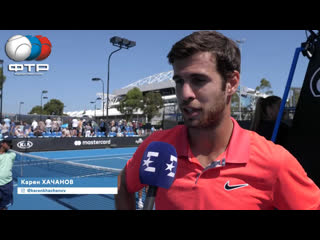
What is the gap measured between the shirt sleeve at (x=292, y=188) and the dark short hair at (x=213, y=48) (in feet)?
2.11

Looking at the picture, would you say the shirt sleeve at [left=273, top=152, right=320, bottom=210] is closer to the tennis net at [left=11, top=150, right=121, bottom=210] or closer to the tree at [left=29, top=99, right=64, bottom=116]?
the tennis net at [left=11, top=150, right=121, bottom=210]

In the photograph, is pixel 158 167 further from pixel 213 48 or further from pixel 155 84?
pixel 155 84

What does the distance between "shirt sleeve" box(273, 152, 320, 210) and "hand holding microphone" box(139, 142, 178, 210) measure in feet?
2.06

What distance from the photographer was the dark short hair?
156 centimetres

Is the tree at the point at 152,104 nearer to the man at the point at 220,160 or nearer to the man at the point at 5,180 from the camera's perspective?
the man at the point at 5,180

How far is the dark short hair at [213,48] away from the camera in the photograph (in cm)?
156

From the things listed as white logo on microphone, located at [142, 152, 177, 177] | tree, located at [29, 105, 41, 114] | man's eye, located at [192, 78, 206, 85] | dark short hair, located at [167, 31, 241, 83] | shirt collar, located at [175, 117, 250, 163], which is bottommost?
white logo on microphone, located at [142, 152, 177, 177]

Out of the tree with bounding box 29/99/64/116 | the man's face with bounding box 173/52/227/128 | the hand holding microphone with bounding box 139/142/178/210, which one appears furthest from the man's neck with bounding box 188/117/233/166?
the tree with bounding box 29/99/64/116

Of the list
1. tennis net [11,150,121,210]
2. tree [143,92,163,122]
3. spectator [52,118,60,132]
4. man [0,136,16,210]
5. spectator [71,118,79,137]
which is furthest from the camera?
tree [143,92,163,122]

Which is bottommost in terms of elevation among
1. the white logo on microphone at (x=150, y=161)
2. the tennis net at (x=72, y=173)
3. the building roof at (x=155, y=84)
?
the tennis net at (x=72, y=173)

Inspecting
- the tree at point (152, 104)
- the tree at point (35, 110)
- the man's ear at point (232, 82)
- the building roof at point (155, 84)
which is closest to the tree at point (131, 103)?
the tree at point (152, 104)

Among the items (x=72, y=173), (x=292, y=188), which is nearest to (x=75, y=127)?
(x=72, y=173)

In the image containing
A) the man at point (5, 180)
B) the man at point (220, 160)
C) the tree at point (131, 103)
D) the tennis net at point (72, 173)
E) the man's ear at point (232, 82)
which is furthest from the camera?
the tree at point (131, 103)
